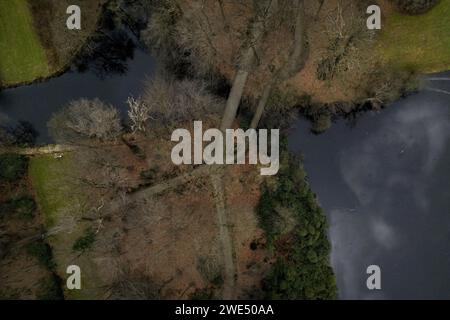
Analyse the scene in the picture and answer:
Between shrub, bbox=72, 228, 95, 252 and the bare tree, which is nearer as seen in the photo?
the bare tree

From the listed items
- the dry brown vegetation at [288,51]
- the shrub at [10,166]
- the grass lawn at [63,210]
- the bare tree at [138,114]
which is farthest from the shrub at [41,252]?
the dry brown vegetation at [288,51]

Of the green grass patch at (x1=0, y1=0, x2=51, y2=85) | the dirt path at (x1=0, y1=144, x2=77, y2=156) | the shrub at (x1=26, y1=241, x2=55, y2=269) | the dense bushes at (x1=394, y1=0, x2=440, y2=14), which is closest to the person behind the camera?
the shrub at (x1=26, y1=241, x2=55, y2=269)

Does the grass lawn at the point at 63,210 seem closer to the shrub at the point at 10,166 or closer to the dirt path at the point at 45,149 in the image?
the dirt path at the point at 45,149

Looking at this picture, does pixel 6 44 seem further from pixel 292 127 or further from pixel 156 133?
pixel 292 127

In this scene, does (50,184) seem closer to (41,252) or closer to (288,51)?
(41,252)

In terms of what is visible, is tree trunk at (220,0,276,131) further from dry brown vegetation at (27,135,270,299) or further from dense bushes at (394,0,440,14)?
dense bushes at (394,0,440,14)

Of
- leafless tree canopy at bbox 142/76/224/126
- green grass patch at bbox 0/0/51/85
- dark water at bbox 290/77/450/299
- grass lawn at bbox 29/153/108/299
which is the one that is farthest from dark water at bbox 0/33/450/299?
leafless tree canopy at bbox 142/76/224/126

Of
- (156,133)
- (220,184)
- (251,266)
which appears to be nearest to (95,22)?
(156,133)

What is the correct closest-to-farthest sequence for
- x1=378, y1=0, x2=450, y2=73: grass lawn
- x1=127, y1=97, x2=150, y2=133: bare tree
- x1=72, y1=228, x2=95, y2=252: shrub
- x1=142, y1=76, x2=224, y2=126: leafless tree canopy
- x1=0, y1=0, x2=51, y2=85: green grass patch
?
1. x1=127, y1=97, x2=150, y2=133: bare tree
2. x1=142, y1=76, x2=224, y2=126: leafless tree canopy
3. x1=72, y1=228, x2=95, y2=252: shrub
4. x1=0, y1=0, x2=51, y2=85: green grass patch
5. x1=378, y1=0, x2=450, y2=73: grass lawn
